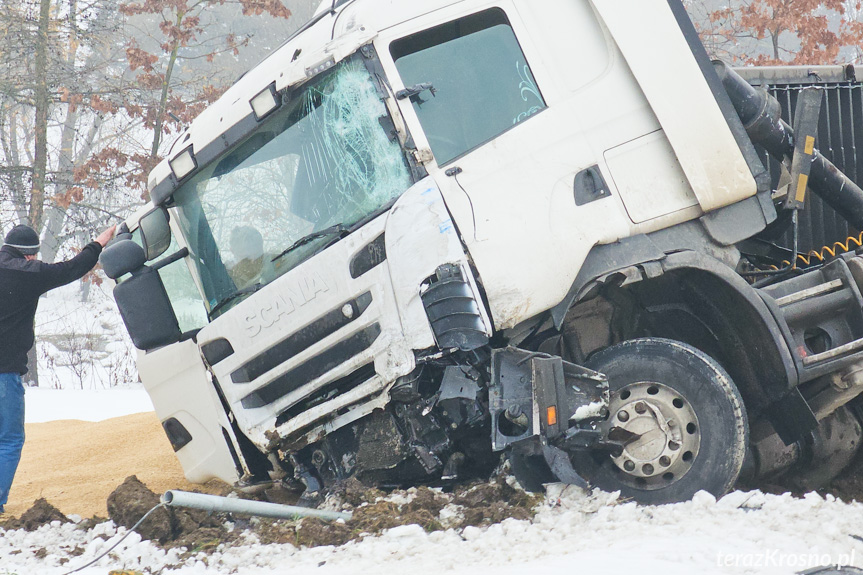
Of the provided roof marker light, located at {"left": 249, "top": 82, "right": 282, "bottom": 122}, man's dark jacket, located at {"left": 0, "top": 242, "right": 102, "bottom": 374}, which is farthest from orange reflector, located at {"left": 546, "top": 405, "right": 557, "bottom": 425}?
man's dark jacket, located at {"left": 0, "top": 242, "right": 102, "bottom": 374}

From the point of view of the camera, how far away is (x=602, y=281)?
3.82 metres

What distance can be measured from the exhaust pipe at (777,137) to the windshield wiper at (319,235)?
2053mm

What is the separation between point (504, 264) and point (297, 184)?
3.57 ft

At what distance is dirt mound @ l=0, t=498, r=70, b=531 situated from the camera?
4.55 meters

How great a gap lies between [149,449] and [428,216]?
12.9 feet

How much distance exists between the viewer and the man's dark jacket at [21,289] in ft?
16.7

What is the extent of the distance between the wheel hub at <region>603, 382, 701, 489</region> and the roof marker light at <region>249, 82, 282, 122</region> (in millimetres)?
2099

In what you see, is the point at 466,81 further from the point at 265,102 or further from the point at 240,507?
the point at 240,507

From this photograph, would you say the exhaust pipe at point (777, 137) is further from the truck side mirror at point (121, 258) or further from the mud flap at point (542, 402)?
the truck side mirror at point (121, 258)

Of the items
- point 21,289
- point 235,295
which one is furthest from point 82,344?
point 235,295

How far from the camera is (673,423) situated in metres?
3.80

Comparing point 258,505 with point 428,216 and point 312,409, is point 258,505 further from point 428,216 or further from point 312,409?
point 428,216

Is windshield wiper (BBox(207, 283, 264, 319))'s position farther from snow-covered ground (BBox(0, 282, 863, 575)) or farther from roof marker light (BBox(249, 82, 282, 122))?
snow-covered ground (BBox(0, 282, 863, 575))

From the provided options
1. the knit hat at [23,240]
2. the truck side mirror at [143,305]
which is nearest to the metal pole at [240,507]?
the truck side mirror at [143,305]
